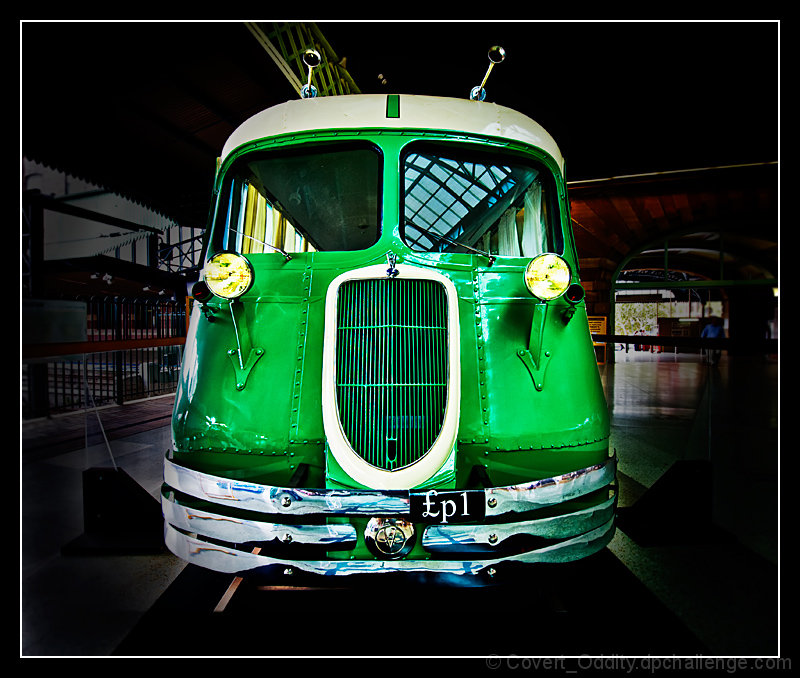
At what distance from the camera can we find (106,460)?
3.94m

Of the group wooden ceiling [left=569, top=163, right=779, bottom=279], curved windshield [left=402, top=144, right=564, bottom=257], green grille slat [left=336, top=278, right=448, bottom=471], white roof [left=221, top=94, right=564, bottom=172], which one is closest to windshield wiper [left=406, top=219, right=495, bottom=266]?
curved windshield [left=402, top=144, right=564, bottom=257]

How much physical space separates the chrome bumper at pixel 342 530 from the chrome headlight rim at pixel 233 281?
0.82m

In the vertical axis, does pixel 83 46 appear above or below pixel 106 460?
above

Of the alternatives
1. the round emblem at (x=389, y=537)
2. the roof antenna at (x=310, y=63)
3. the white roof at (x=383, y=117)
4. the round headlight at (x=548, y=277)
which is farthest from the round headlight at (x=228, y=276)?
the round headlight at (x=548, y=277)

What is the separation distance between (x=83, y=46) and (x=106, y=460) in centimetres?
345

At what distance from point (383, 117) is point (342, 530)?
2.04 m

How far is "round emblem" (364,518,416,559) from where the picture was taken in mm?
1624

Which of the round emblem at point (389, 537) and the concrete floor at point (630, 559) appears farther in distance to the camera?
the concrete floor at point (630, 559)

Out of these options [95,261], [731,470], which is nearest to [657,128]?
[731,470]

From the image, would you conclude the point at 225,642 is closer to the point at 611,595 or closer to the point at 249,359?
the point at 249,359

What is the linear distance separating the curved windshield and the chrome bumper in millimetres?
1261

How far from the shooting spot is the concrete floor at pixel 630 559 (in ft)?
6.15

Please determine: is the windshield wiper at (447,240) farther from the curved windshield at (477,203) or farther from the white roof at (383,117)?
the white roof at (383,117)

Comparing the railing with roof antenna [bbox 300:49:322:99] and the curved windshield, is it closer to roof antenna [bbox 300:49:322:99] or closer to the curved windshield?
roof antenna [bbox 300:49:322:99]
